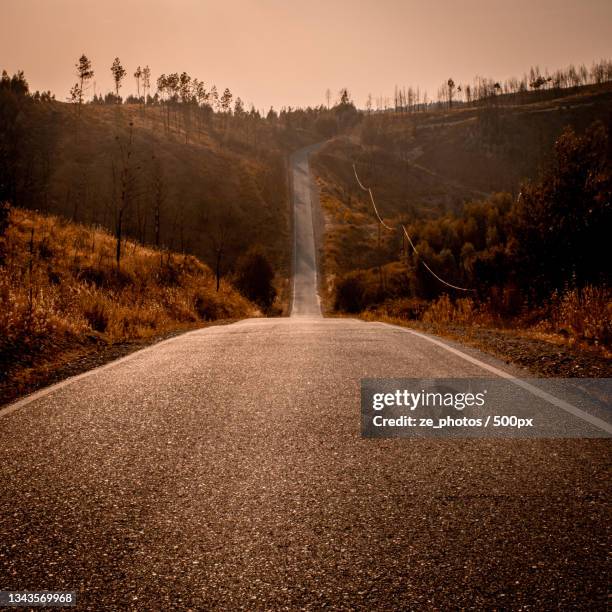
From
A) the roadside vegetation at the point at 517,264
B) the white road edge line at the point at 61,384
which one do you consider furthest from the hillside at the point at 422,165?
the white road edge line at the point at 61,384

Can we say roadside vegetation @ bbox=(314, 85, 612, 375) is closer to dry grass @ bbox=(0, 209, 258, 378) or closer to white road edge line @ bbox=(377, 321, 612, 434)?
white road edge line @ bbox=(377, 321, 612, 434)

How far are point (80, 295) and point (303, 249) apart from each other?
62579mm

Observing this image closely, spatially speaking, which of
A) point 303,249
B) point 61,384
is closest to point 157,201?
point 61,384

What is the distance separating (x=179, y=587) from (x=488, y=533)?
4.88 feet

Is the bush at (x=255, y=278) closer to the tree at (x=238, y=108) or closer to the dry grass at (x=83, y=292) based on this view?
the dry grass at (x=83, y=292)

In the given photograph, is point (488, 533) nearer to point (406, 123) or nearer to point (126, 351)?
point (126, 351)

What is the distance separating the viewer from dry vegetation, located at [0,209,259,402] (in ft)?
30.0

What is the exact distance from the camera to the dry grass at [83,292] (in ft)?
31.0

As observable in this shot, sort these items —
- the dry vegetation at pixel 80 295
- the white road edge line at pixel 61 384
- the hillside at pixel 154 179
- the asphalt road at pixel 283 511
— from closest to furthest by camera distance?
the asphalt road at pixel 283 511
the white road edge line at pixel 61 384
the dry vegetation at pixel 80 295
the hillside at pixel 154 179

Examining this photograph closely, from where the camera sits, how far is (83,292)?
15.0 metres

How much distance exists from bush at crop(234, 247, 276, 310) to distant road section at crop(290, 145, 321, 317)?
2872mm

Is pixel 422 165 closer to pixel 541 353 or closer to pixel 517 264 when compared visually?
pixel 517 264

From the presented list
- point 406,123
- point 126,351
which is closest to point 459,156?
point 406,123

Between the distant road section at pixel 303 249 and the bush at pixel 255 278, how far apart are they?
2.87 m
